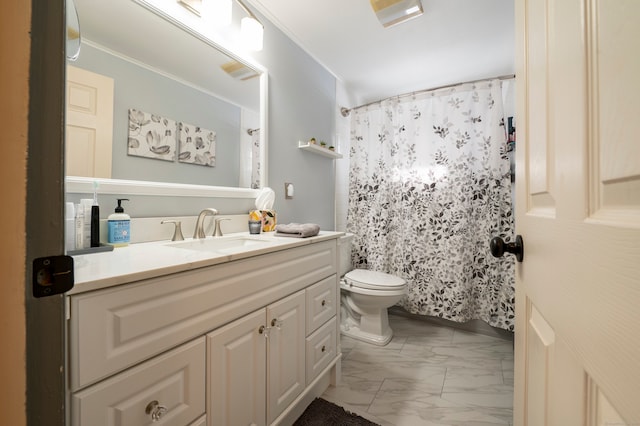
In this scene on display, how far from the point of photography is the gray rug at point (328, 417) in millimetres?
1320

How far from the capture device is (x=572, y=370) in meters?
0.38

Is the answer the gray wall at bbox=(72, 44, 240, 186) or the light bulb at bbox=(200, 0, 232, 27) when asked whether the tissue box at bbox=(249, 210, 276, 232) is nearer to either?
the gray wall at bbox=(72, 44, 240, 186)

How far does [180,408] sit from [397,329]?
2.06 m

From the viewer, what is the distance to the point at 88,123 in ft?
3.37

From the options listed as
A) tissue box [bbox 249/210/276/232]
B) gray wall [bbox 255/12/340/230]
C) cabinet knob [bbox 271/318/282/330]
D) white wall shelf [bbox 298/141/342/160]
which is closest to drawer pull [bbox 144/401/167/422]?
cabinet knob [bbox 271/318/282/330]

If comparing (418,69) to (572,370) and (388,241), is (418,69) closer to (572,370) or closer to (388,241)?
(388,241)

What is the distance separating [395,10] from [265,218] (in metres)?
1.49

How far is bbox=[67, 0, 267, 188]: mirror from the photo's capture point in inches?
43.2

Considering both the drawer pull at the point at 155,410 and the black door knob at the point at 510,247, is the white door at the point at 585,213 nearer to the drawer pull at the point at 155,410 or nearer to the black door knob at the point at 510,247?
the black door knob at the point at 510,247

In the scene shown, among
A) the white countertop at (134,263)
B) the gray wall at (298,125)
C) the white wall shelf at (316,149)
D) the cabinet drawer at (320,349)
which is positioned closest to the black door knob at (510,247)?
the white countertop at (134,263)

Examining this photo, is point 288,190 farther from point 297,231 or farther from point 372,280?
point 372,280

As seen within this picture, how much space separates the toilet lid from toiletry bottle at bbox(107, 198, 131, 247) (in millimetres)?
1610

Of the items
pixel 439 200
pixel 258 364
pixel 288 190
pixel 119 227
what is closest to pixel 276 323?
pixel 258 364

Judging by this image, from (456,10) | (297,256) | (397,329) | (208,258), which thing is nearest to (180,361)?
(208,258)
